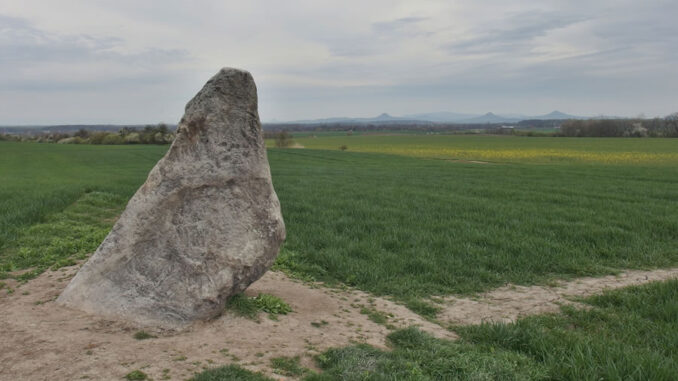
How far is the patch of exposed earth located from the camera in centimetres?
468

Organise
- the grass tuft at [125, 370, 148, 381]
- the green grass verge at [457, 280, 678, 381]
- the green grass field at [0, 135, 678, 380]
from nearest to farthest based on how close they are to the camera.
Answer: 1. the grass tuft at [125, 370, 148, 381]
2. the green grass verge at [457, 280, 678, 381]
3. the green grass field at [0, 135, 678, 380]

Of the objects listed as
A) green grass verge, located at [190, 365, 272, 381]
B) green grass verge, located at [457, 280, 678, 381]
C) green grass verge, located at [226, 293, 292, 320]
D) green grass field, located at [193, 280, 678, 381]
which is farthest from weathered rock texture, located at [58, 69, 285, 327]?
green grass verge, located at [457, 280, 678, 381]

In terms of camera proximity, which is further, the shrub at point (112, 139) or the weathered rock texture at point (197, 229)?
the shrub at point (112, 139)

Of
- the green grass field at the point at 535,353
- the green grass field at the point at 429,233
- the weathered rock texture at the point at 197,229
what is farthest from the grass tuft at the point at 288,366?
the green grass field at the point at 429,233

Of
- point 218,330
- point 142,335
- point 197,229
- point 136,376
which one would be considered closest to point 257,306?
point 218,330

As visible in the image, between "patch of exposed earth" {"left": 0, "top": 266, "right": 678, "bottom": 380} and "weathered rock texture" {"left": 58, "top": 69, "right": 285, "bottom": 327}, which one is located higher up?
"weathered rock texture" {"left": 58, "top": 69, "right": 285, "bottom": 327}

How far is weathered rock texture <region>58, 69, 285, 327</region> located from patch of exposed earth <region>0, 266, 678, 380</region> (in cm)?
35

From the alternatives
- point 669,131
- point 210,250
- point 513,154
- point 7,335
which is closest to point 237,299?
point 210,250

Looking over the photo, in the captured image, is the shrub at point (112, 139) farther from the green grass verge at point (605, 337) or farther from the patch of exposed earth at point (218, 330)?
the green grass verge at point (605, 337)

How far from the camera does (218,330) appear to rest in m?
5.74

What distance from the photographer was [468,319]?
267 inches

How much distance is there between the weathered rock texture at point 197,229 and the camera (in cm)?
599

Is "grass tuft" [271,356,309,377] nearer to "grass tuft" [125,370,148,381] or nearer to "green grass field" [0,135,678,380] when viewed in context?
"green grass field" [0,135,678,380]

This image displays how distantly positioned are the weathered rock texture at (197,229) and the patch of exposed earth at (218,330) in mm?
353
